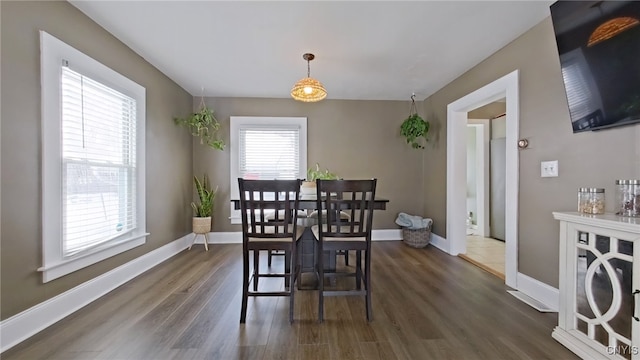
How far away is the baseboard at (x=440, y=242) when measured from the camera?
379 centimetres

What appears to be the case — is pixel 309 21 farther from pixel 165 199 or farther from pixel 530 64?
pixel 165 199

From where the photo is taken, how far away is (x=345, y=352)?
1595mm

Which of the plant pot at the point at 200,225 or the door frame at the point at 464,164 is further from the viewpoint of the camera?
the plant pot at the point at 200,225

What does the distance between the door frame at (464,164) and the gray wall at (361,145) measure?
0.87 meters

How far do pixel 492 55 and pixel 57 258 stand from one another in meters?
4.42

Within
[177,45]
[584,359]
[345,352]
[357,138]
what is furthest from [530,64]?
[177,45]

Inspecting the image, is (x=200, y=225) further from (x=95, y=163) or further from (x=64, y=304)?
(x=64, y=304)

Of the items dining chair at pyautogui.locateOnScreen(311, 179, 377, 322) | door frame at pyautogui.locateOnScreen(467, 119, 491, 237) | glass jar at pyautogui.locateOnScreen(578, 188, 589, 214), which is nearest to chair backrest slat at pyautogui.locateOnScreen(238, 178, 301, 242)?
dining chair at pyautogui.locateOnScreen(311, 179, 377, 322)

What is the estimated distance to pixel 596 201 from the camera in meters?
1.68

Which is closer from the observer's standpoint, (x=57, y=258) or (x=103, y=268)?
(x=57, y=258)

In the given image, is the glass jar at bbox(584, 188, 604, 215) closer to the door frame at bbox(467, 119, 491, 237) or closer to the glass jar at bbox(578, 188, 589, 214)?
the glass jar at bbox(578, 188, 589, 214)

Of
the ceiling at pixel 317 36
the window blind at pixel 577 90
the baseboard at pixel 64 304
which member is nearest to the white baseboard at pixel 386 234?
the ceiling at pixel 317 36

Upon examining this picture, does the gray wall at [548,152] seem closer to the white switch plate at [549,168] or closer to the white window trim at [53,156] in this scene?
the white switch plate at [549,168]

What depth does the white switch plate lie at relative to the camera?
2.13 m
